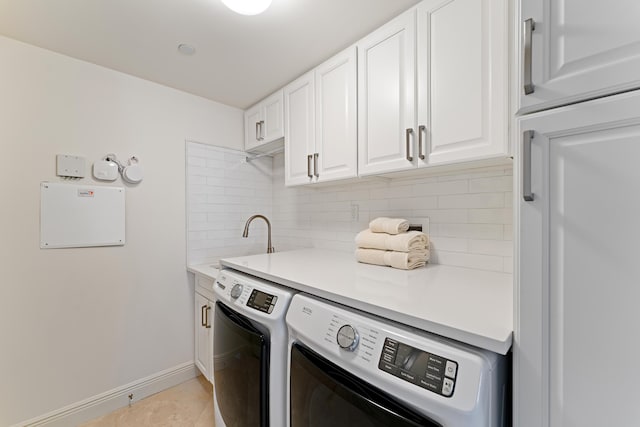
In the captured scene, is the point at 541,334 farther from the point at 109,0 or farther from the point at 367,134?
the point at 109,0

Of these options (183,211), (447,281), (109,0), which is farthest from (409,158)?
(183,211)

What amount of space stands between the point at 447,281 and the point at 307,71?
1.62 metres

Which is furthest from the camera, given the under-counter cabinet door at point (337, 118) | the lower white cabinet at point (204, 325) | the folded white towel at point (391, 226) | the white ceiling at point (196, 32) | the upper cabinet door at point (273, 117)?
the upper cabinet door at point (273, 117)

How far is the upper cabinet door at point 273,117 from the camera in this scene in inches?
83.3

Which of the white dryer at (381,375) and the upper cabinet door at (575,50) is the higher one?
the upper cabinet door at (575,50)

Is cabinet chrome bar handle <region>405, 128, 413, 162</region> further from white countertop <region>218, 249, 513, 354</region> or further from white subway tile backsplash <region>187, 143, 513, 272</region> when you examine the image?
white countertop <region>218, 249, 513, 354</region>

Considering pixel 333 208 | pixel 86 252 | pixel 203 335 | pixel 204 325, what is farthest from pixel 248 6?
pixel 203 335

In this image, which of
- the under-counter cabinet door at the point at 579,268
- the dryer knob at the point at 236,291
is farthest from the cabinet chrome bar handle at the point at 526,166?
the dryer knob at the point at 236,291

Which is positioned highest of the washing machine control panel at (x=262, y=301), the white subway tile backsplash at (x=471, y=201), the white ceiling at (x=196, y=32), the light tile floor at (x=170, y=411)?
the white ceiling at (x=196, y=32)

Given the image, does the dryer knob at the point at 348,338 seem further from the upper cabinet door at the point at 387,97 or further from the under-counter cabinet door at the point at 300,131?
the under-counter cabinet door at the point at 300,131

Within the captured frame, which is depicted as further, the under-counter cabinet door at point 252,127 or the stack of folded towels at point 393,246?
the under-counter cabinet door at point 252,127

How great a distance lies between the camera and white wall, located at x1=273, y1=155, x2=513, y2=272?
4.37 feet

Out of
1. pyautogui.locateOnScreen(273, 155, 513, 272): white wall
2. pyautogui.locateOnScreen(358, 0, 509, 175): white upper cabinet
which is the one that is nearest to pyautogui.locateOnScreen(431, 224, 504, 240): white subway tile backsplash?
pyautogui.locateOnScreen(273, 155, 513, 272): white wall

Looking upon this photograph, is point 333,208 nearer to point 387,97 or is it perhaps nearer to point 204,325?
point 387,97
